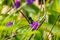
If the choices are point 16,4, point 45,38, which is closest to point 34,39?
point 45,38

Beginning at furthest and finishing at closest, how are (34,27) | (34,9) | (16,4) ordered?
(34,9)
(16,4)
(34,27)

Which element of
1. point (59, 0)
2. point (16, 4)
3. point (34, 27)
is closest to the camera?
point (34, 27)

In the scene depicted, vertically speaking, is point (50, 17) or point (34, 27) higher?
point (34, 27)

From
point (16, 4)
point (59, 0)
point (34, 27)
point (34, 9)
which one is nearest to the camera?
point (34, 27)

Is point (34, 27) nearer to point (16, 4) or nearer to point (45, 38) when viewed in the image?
point (45, 38)

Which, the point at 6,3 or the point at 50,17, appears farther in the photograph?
the point at 6,3

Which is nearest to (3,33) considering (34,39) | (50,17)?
(34,39)

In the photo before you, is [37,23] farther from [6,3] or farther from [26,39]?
[6,3]

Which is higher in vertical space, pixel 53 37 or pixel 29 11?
pixel 53 37

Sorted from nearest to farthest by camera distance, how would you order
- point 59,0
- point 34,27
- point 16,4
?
point 34,27, point 16,4, point 59,0
